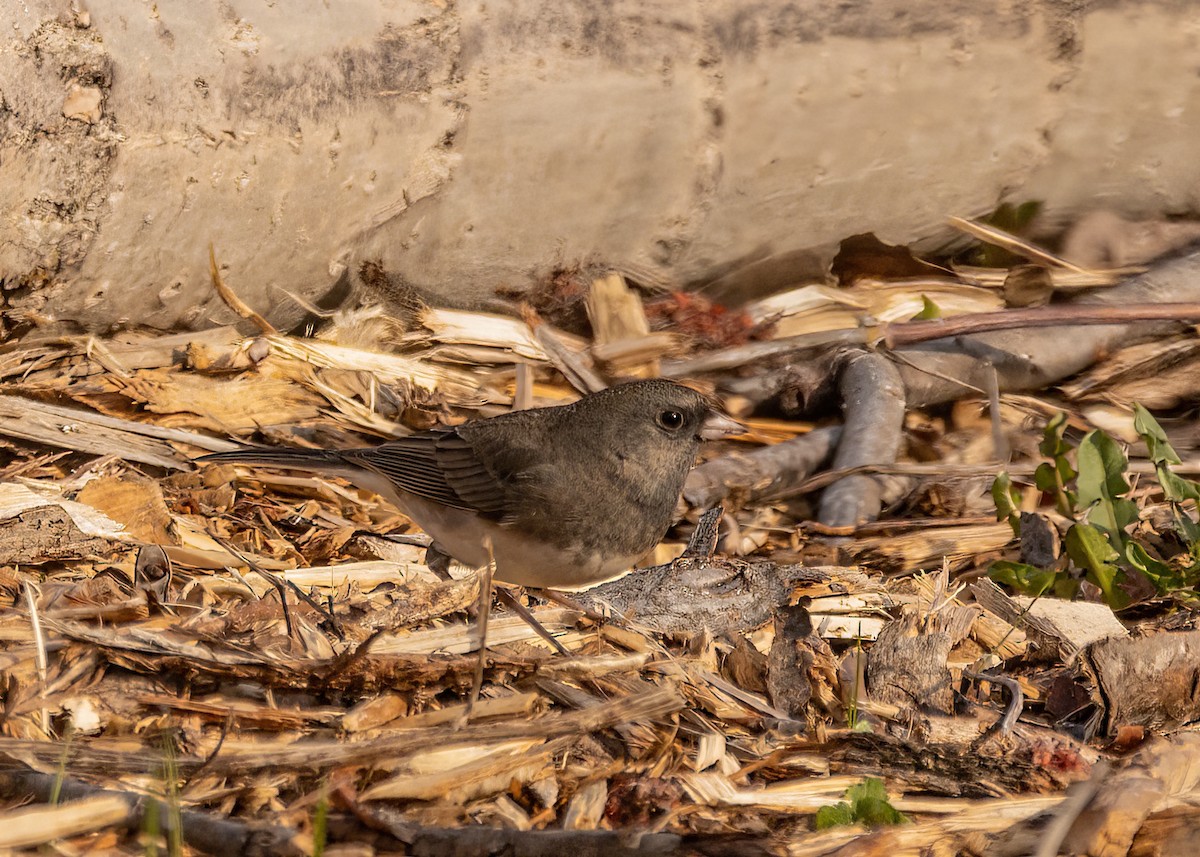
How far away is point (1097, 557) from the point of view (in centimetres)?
339

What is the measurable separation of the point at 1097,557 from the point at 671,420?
1.21 metres

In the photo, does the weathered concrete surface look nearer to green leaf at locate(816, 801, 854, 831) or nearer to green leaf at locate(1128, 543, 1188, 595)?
green leaf at locate(1128, 543, 1188, 595)

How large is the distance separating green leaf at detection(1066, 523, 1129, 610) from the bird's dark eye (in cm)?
110

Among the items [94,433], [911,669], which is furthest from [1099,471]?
[94,433]

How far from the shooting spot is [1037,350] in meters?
4.70

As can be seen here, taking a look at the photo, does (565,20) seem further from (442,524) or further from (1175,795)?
(1175,795)

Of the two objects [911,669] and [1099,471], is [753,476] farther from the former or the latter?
[911,669]

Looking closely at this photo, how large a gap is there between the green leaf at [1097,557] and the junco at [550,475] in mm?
973

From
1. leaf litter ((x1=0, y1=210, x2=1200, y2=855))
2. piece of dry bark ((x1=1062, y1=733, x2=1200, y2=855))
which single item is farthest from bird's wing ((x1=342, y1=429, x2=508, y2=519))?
piece of dry bark ((x1=1062, y1=733, x2=1200, y2=855))

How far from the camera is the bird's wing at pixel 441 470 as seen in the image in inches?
146

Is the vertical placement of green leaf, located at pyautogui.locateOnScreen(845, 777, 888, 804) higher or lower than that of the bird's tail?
higher

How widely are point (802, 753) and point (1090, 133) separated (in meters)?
3.32

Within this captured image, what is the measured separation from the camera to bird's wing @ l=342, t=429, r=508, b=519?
370cm

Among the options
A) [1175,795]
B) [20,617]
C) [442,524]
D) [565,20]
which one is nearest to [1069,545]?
[1175,795]
